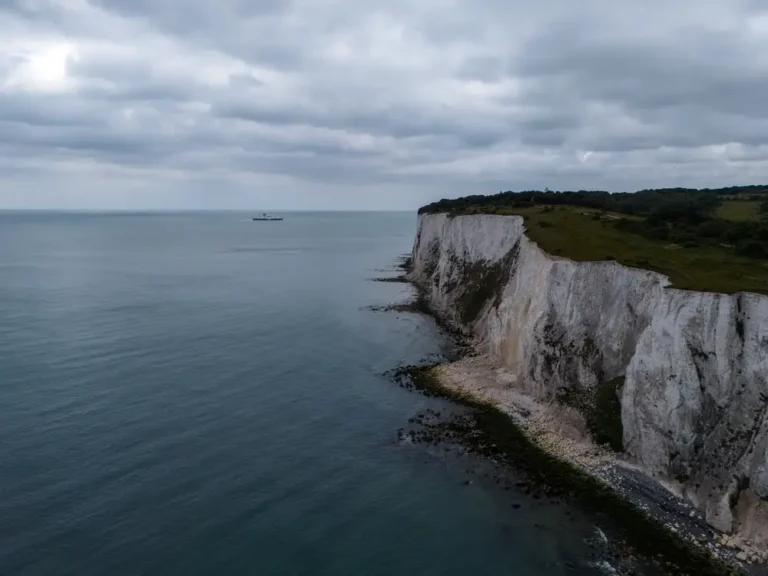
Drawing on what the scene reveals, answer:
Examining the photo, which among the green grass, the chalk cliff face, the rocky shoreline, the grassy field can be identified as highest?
the green grass

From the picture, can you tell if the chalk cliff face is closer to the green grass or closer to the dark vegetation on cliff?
the dark vegetation on cliff

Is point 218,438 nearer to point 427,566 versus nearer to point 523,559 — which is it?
point 427,566

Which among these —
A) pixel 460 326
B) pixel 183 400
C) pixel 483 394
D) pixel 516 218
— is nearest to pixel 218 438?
pixel 183 400

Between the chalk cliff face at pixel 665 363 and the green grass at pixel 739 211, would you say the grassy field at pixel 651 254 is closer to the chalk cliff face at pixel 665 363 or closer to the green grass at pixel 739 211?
the chalk cliff face at pixel 665 363

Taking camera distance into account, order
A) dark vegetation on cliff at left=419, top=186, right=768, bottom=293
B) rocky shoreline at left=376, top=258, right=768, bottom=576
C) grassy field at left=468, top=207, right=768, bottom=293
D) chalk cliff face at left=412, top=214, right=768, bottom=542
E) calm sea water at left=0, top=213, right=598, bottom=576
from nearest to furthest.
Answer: rocky shoreline at left=376, top=258, right=768, bottom=576, calm sea water at left=0, top=213, right=598, bottom=576, chalk cliff face at left=412, top=214, right=768, bottom=542, grassy field at left=468, top=207, right=768, bottom=293, dark vegetation on cliff at left=419, top=186, right=768, bottom=293

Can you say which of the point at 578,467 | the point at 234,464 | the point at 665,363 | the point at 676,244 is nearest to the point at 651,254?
the point at 676,244

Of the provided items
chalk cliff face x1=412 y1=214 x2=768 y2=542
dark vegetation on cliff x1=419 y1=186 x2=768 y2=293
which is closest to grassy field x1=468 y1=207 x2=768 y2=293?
dark vegetation on cliff x1=419 y1=186 x2=768 y2=293

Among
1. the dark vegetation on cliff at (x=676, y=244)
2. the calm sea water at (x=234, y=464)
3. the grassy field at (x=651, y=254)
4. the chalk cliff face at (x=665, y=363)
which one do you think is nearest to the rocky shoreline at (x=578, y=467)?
the chalk cliff face at (x=665, y=363)
